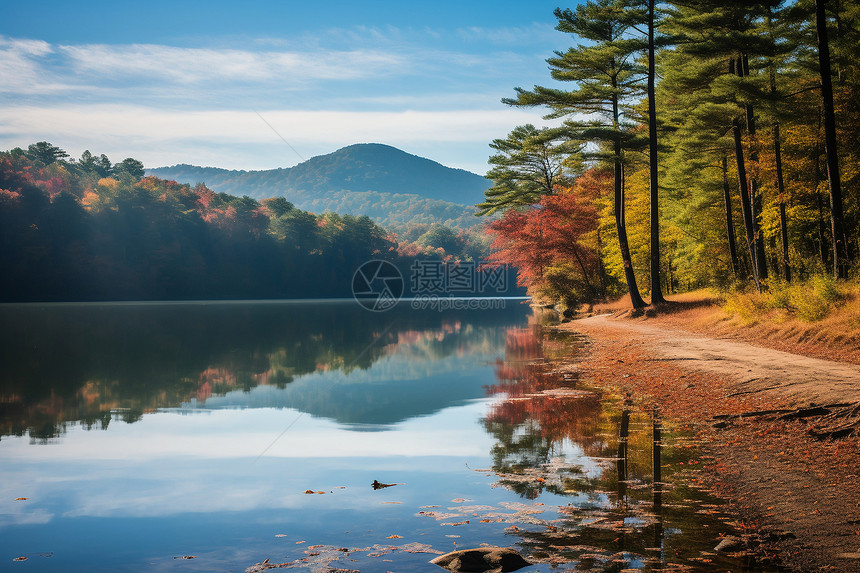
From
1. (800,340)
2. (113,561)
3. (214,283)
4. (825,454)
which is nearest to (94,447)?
(113,561)

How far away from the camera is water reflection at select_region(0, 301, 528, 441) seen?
13.4 metres

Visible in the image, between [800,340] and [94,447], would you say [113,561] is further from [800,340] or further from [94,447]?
[800,340]

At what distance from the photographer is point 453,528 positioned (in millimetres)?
6055

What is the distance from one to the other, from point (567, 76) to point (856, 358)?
840 inches

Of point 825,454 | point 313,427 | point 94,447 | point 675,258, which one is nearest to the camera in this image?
point 825,454

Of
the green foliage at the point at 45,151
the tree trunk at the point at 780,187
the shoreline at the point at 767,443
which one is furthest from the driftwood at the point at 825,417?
the green foliage at the point at 45,151

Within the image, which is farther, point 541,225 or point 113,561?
point 541,225

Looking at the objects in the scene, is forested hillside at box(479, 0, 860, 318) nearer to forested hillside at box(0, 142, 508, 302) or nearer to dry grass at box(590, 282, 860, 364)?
dry grass at box(590, 282, 860, 364)

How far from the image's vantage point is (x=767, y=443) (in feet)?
27.2

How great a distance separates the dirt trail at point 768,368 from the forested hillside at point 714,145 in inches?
118

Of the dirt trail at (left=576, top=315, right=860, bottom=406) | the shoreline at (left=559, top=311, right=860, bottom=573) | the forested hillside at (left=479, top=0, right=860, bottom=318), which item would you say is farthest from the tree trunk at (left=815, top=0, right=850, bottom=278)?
the shoreline at (left=559, top=311, right=860, bottom=573)

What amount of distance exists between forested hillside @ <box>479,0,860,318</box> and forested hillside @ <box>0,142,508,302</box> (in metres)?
69.0

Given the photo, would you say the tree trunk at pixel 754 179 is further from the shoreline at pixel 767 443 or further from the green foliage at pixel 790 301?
the shoreline at pixel 767 443

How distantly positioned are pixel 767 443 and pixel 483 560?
5014 mm
